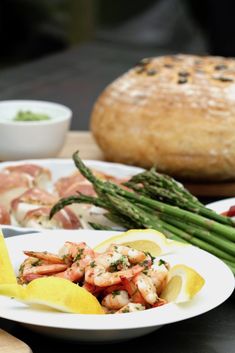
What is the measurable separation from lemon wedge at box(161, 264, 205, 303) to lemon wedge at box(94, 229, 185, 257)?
126 mm

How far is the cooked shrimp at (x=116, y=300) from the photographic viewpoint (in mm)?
1922

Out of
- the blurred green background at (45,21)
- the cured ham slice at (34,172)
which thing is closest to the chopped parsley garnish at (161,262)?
the cured ham slice at (34,172)

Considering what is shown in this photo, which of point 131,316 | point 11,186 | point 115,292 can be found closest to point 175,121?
point 11,186

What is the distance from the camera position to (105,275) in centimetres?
192

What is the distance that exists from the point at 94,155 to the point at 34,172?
1.92 feet

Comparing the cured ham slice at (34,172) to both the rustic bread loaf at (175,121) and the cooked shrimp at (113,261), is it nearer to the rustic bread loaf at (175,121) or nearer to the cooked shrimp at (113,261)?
the rustic bread loaf at (175,121)

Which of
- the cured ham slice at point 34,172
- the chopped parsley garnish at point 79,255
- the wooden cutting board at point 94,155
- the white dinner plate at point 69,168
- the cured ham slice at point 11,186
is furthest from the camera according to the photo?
the wooden cutting board at point 94,155

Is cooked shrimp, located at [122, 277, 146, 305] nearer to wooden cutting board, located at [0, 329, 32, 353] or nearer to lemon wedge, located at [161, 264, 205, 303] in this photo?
lemon wedge, located at [161, 264, 205, 303]

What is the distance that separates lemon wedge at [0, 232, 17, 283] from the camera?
1981 mm

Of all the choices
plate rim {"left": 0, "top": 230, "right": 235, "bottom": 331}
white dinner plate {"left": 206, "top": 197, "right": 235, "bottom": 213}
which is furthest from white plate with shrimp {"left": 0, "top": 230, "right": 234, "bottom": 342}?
white dinner plate {"left": 206, "top": 197, "right": 235, "bottom": 213}

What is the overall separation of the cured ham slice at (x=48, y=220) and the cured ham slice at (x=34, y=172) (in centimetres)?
30

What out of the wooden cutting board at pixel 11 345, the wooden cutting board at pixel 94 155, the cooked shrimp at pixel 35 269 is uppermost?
the cooked shrimp at pixel 35 269

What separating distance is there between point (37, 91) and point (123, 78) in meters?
1.77

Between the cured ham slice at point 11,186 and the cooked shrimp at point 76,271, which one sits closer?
the cooked shrimp at point 76,271
